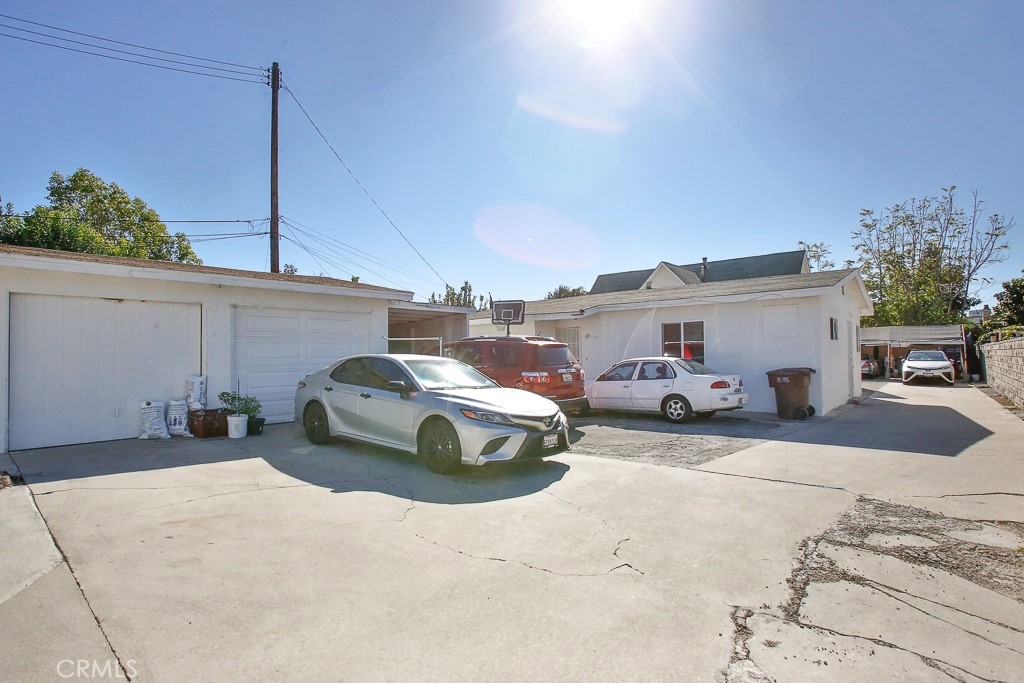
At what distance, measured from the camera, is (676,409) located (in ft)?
38.6

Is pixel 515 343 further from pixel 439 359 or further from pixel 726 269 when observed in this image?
pixel 726 269

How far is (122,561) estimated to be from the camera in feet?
12.7

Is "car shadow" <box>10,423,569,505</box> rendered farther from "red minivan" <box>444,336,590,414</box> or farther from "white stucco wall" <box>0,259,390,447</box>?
"red minivan" <box>444,336,590,414</box>

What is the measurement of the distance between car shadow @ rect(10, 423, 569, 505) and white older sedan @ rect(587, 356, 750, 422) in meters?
5.04

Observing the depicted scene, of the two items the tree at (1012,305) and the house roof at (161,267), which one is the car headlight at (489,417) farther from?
the tree at (1012,305)

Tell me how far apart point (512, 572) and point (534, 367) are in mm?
6599

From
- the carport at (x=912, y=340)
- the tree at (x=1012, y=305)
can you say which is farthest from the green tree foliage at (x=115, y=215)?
the tree at (x=1012, y=305)

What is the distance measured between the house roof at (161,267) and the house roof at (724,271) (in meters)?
21.6

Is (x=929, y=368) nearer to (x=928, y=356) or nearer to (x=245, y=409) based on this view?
(x=928, y=356)

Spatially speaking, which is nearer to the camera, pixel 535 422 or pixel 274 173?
pixel 535 422

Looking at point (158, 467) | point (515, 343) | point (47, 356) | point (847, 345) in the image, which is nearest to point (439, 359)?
point (515, 343)

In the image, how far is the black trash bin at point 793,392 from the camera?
40.2ft

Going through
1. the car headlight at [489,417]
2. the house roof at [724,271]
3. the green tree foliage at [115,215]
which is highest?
the green tree foliage at [115,215]

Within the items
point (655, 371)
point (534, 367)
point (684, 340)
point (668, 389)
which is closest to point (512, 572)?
point (534, 367)
